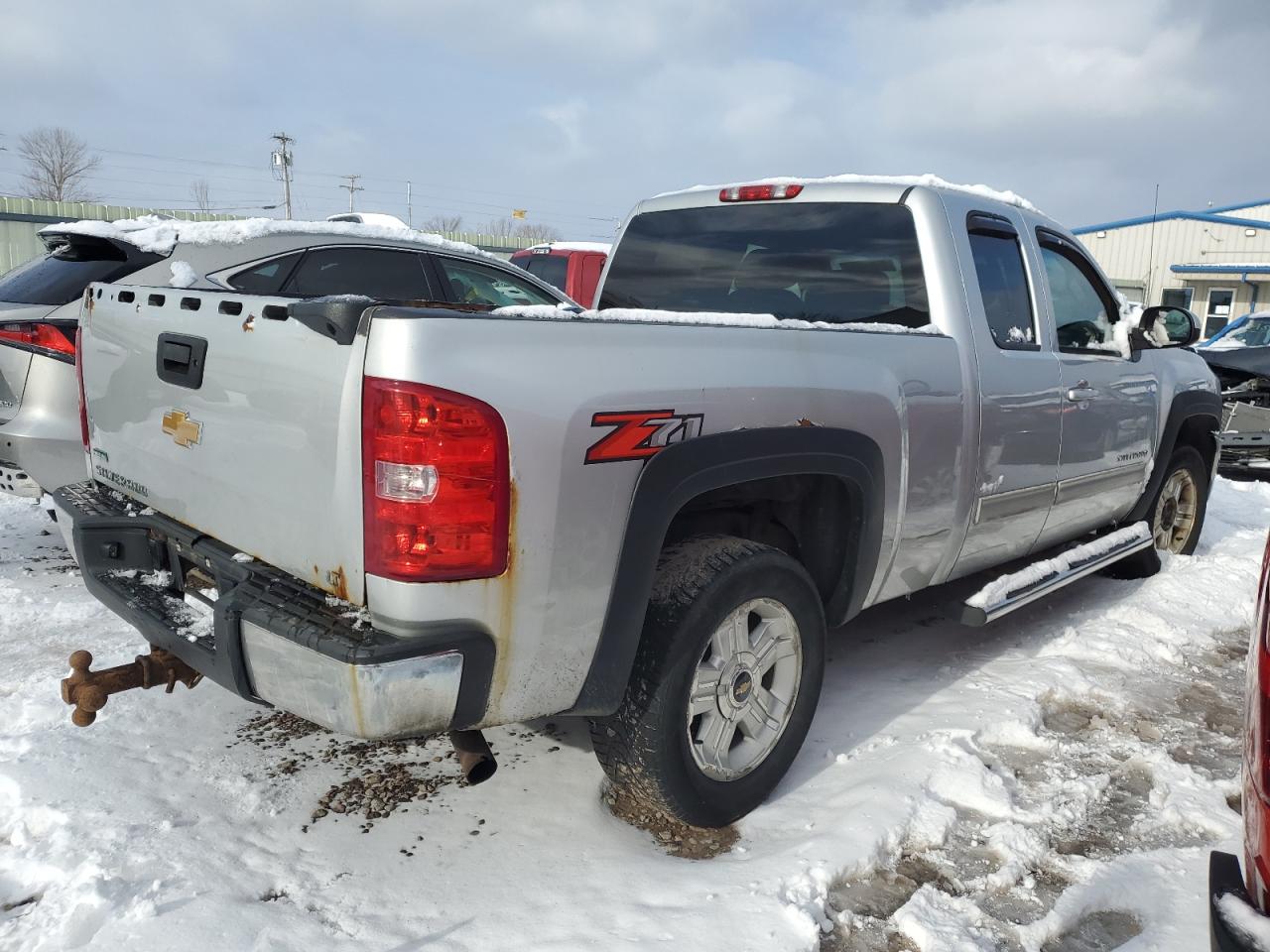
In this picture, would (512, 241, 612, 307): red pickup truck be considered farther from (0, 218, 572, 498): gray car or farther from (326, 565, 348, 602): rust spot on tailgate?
(326, 565, 348, 602): rust spot on tailgate

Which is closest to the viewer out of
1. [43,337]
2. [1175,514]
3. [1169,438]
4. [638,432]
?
[638,432]

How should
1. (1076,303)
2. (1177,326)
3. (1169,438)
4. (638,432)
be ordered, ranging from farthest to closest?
(1169,438) < (1177,326) < (1076,303) < (638,432)

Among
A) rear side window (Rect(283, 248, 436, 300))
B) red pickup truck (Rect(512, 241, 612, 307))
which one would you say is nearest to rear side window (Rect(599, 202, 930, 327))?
rear side window (Rect(283, 248, 436, 300))

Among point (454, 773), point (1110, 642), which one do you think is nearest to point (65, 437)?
point (454, 773)

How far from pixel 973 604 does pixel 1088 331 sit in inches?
66.9

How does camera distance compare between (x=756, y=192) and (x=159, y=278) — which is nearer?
(x=756, y=192)

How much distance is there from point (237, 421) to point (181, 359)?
353mm

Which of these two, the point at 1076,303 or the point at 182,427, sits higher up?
the point at 1076,303

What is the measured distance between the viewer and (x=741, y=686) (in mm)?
2742

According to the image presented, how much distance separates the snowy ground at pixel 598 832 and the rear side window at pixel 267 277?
2.22 meters

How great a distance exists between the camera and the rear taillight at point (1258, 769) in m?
1.44

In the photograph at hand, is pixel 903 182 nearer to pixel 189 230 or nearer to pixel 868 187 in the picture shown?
pixel 868 187


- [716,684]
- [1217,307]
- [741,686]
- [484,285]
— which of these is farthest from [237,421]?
[1217,307]

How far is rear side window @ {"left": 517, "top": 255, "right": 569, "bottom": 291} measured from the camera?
1304cm
